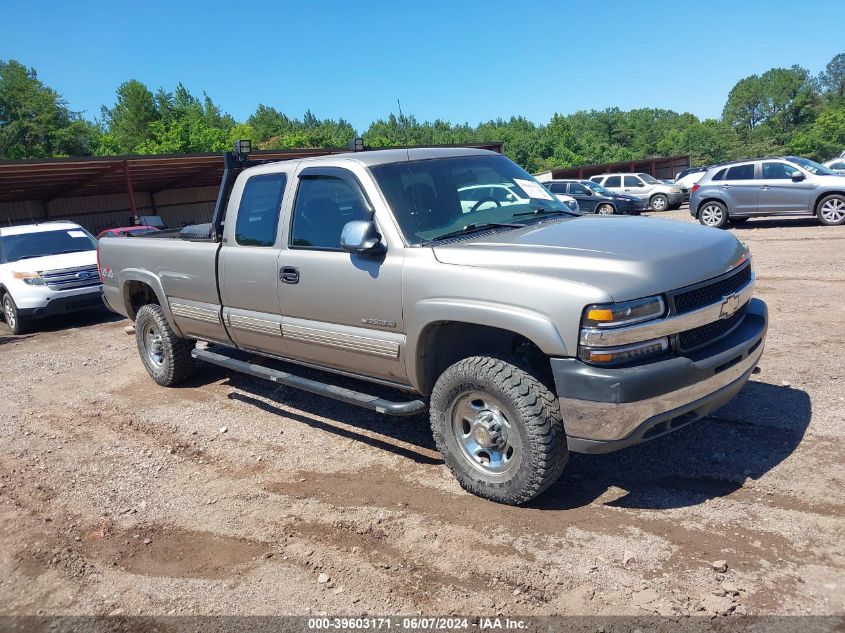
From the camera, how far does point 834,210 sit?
1563cm

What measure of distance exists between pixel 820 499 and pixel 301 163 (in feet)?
13.3

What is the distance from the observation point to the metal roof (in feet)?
68.8

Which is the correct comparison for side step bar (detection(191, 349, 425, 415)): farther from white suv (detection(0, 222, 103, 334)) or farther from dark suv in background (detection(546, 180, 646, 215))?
dark suv in background (detection(546, 180, 646, 215))

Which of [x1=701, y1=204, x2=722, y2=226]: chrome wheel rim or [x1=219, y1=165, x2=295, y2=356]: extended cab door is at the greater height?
[x1=219, y1=165, x2=295, y2=356]: extended cab door

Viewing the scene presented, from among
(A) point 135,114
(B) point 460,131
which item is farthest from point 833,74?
(A) point 135,114

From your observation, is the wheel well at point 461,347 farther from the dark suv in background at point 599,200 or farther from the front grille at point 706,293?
the dark suv in background at point 599,200

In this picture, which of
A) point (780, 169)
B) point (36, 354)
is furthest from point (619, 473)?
point (780, 169)

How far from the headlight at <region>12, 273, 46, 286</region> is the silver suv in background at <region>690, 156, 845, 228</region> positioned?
15121 mm

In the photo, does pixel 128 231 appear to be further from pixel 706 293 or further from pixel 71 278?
pixel 706 293

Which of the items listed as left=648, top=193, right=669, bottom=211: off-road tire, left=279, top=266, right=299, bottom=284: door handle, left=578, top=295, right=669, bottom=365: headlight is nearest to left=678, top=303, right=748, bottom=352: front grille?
left=578, top=295, right=669, bottom=365: headlight

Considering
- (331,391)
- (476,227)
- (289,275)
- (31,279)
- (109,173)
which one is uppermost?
(109,173)

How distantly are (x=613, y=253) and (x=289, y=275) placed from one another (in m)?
2.40

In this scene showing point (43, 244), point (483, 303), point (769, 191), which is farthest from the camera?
point (769, 191)

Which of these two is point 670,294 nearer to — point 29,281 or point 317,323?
point 317,323
